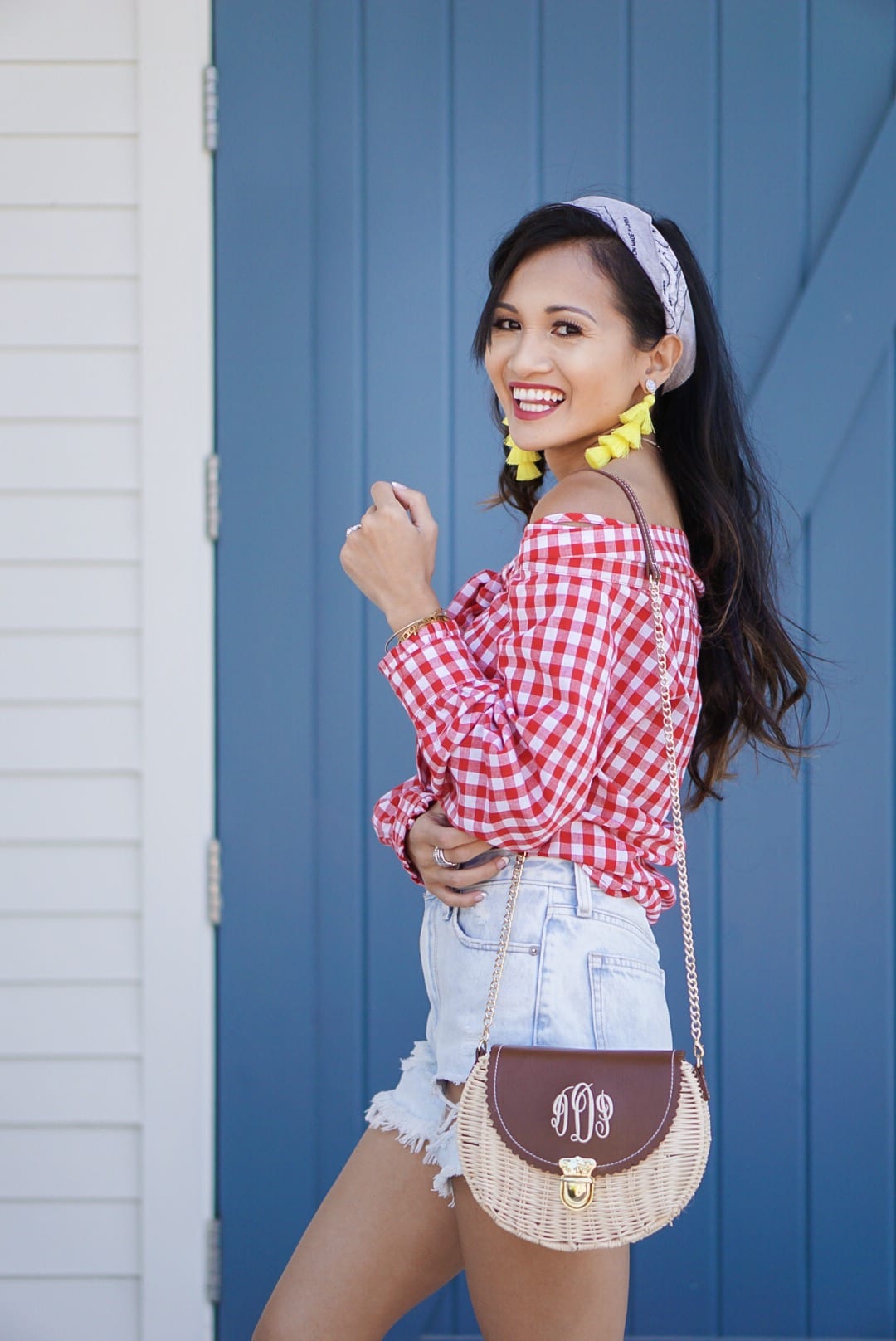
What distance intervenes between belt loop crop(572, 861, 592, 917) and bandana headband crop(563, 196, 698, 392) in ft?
2.13

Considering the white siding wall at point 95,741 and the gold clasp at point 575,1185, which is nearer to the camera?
the gold clasp at point 575,1185

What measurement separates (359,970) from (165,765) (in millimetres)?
553

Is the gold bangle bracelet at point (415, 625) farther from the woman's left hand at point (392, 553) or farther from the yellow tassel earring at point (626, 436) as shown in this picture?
the yellow tassel earring at point (626, 436)

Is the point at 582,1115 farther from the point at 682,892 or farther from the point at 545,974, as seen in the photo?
the point at 682,892

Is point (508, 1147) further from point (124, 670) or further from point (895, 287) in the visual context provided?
point (895, 287)

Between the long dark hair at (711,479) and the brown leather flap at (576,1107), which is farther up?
the long dark hair at (711,479)

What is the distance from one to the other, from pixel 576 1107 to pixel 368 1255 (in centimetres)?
42

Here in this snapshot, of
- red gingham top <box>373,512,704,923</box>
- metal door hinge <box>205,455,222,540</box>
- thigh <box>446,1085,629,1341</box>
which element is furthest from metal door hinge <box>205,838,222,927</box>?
thigh <box>446,1085,629,1341</box>

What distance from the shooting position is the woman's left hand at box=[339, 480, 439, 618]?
58.6 inches

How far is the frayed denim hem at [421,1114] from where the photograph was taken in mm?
1493

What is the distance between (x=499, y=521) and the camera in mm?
2586

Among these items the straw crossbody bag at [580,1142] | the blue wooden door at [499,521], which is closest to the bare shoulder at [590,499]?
the straw crossbody bag at [580,1142]

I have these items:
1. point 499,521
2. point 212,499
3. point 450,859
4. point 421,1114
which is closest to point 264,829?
point 212,499

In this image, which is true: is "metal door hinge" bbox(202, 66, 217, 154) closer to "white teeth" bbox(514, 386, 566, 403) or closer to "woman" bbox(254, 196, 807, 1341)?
"woman" bbox(254, 196, 807, 1341)
